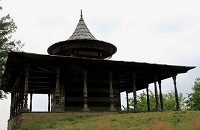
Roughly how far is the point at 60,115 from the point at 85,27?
46.0ft

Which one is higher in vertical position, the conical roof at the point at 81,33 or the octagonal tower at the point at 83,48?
the conical roof at the point at 81,33

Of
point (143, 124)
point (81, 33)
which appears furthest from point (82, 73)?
point (143, 124)

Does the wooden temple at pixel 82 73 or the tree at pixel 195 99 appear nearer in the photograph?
the wooden temple at pixel 82 73

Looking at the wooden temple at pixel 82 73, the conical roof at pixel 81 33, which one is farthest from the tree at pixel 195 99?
the conical roof at pixel 81 33

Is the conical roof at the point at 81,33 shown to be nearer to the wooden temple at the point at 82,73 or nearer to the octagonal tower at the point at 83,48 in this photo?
the wooden temple at the point at 82,73

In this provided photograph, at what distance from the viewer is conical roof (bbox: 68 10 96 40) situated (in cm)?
2770

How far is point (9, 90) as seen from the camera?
32.1 m

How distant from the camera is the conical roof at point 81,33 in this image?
2770cm

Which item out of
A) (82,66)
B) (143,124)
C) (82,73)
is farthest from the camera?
(82,73)

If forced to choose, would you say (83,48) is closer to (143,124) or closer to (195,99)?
(143,124)

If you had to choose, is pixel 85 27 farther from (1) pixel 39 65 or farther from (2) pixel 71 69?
(1) pixel 39 65

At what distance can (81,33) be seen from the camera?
1128 inches

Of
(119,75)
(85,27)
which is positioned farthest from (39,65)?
(85,27)

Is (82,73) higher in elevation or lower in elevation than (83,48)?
lower
